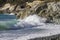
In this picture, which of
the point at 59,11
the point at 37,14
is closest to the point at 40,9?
the point at 37,14

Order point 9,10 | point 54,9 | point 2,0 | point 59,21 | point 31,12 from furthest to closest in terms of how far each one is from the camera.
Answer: point 2,0 < point 9,10 < point 31,12 < point 54,9 < point 59,21

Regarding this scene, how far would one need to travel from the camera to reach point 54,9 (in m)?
31.1

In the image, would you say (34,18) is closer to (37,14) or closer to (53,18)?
(37,14)

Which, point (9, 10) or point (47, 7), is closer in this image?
point (47, 7)

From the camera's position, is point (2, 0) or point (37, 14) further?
point (2, 0)

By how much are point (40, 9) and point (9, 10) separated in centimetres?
4254

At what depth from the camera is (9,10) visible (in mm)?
74062

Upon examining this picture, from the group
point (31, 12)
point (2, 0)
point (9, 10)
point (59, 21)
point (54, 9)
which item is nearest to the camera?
point (59, 21)

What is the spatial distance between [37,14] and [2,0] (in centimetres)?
6577

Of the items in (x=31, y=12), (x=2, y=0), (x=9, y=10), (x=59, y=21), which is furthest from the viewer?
(x=2, y=0)

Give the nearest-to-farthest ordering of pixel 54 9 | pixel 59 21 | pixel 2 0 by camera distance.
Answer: pixel 59 21, pixel 54 9, pixel 2 0

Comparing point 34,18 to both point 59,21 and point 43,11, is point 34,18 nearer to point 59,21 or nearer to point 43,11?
point 43,11

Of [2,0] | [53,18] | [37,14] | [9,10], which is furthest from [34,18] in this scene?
[2,0]

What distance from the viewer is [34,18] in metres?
31.5
